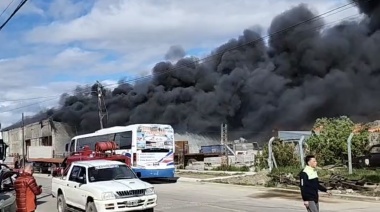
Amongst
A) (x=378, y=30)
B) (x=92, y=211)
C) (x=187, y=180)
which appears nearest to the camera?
(x=92, y=211)

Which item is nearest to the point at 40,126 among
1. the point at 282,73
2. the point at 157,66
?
the point at 157,66

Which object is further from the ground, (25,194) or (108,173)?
(108,173)

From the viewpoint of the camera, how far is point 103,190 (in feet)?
38.0

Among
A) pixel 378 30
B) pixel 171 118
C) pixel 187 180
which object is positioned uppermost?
pixel 378 30

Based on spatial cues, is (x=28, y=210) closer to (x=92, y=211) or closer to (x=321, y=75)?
(x=92, y=211)

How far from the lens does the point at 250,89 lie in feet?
197

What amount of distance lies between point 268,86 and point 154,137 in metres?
34.0

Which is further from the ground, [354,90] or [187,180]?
[354,90]

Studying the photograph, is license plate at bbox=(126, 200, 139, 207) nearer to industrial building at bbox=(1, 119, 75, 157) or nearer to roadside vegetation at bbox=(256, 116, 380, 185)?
roadside vegetation at bbox=(256, 116, 380, 185)

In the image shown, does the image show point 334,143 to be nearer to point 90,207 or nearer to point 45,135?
point 90,207

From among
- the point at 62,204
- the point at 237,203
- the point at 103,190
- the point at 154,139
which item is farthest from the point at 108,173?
the point at 154,139

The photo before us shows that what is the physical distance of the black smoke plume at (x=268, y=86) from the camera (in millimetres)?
53906

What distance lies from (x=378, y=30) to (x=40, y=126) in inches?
1855

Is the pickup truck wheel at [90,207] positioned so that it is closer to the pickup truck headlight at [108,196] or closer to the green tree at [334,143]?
the pickup truck headlight at [108,196]
